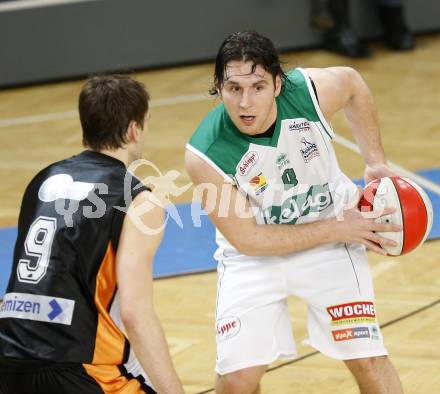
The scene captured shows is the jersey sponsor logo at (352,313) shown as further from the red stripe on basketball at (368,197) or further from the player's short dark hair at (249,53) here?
the player's short dark hair at (249,53)

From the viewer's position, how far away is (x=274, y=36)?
10.9 meters

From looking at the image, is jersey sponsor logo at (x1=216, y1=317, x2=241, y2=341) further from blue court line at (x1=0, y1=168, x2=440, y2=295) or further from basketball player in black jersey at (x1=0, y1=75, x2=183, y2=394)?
blue court line at (x1=0, y1=168, x2=440, y2=295)

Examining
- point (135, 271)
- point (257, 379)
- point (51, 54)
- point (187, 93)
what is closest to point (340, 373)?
point (257, 379)

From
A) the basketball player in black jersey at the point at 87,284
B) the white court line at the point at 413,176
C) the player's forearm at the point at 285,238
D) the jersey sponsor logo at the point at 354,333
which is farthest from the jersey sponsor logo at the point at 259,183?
the white court line at the point at 413,176

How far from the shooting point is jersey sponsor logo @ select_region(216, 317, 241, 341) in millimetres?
4211

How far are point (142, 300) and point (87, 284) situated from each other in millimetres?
214

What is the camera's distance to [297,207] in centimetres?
430

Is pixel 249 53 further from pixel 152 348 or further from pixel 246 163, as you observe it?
pixel 152 348

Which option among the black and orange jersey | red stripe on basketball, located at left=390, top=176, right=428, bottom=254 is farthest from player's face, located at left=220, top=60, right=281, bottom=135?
the black and orange jersey

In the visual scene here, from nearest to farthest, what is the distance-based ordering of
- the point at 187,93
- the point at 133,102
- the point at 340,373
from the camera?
the point at 133,102, the point at 340,373, the point at 187,93

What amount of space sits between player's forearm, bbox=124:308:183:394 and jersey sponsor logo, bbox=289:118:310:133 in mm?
1260

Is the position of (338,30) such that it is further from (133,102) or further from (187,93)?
(133,102)

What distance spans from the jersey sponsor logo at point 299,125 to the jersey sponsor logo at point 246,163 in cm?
20

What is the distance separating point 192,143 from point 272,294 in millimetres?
717
